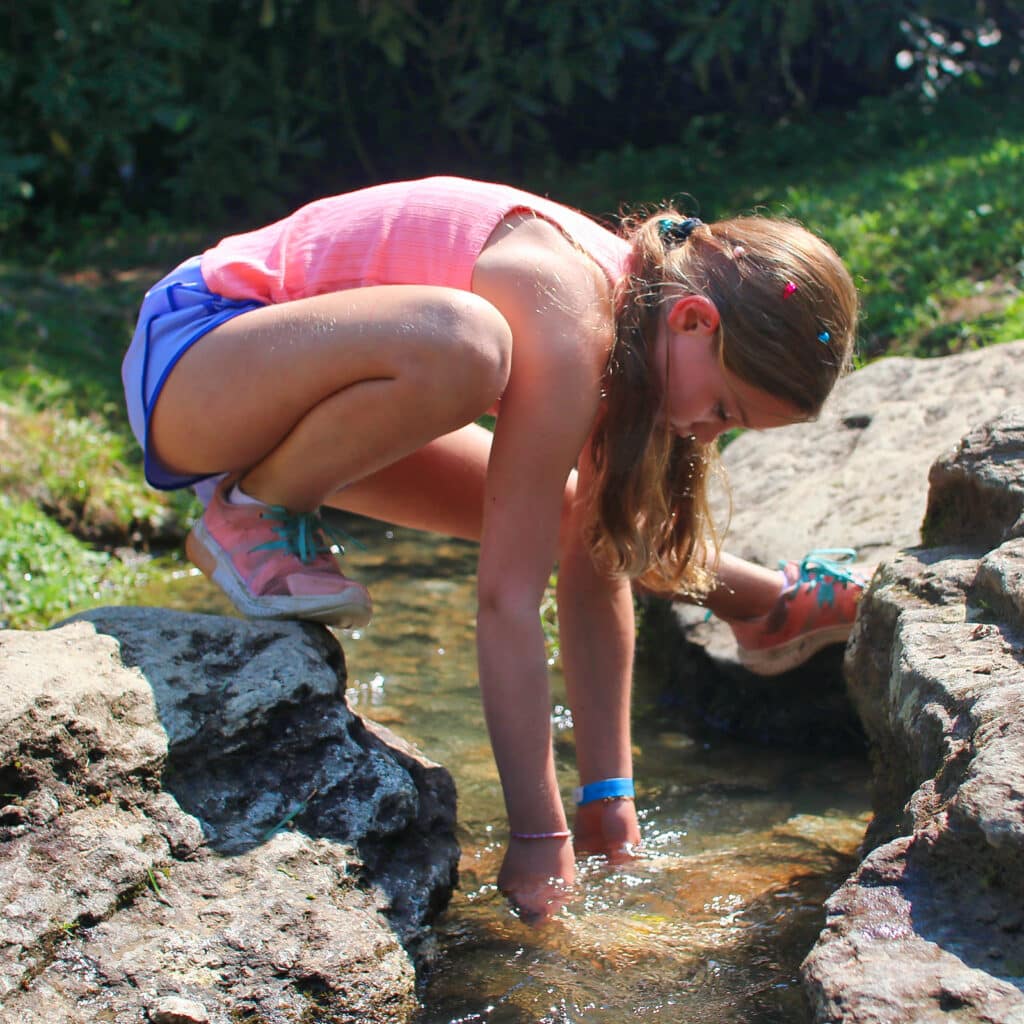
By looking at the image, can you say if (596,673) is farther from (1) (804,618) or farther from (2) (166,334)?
(2) (166,334)

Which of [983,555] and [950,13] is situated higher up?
[950,13]

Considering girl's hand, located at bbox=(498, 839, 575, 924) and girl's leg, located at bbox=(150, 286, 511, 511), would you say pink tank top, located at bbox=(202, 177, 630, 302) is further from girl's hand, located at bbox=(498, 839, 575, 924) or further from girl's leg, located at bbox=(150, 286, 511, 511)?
girl's hand, located at bbox=(498, 839, 575, 924)

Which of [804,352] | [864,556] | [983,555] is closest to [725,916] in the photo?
[983,555]

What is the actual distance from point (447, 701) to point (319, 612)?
89 cm

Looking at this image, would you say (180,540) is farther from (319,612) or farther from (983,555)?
(983,555)

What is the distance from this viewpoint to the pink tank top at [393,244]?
2.18m

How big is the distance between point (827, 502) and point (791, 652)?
52cm

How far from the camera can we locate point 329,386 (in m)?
2.09

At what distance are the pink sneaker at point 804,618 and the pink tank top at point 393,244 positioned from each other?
797mm

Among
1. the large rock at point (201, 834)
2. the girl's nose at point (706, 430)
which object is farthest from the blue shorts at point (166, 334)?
the girl's nose at point (706, 430)

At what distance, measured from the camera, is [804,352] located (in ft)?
6.84

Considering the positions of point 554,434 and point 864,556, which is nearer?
point 554,434

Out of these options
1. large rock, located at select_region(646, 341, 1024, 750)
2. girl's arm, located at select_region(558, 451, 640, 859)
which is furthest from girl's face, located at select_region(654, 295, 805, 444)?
large rock, located at select_region(646, 341, 1024, 750)

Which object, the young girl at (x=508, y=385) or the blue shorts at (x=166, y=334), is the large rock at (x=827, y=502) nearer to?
the young girl at (x=508, y=385)
